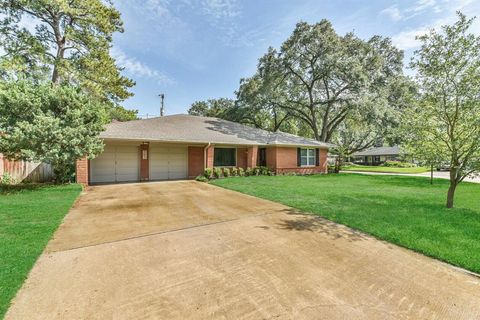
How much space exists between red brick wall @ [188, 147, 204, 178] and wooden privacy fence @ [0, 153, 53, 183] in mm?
7819

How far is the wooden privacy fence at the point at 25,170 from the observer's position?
10.7 meters

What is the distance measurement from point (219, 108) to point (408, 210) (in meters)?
33.3

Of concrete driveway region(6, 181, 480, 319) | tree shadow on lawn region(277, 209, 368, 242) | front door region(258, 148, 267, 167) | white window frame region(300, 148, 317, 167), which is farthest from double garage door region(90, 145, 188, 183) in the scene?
tree shadow on lawn region(277, 209, 368, 242)

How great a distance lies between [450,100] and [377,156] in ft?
145

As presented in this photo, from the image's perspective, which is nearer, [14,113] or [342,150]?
[14,113]

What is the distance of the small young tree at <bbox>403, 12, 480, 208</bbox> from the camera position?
616 cm

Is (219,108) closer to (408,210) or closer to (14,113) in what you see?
(14,113)

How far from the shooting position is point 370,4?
31.6 feet

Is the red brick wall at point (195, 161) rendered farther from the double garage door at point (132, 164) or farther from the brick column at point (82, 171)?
the brick column at point (82, 171)

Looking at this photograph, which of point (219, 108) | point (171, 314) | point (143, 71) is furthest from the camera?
point (219, 108)

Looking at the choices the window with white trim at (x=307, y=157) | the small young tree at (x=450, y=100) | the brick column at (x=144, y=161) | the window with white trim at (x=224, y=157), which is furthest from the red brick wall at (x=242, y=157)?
the small young tree at (x=450, y=100)

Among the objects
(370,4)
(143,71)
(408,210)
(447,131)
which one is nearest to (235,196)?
(408,210)

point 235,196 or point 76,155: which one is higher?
point 76,155

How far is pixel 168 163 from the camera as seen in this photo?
14766mm
